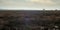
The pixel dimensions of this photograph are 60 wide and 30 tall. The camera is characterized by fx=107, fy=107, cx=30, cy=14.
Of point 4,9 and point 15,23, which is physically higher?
point 4,9

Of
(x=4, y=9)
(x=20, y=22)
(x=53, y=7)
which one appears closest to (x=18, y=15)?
(x=20, y=22)

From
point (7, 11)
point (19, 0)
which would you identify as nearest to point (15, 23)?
point (7, 11)

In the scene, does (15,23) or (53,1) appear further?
(53,1)

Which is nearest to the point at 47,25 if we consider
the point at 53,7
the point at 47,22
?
the point at 47,22

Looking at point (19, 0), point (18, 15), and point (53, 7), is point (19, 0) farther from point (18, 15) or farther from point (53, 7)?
point (53, 7)

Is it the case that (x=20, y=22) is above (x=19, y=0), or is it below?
below

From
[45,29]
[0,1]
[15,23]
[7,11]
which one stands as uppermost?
[0,1]

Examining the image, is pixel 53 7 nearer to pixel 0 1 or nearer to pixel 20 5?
pixel 20 5

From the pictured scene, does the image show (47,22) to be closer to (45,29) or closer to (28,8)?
(45,29)
